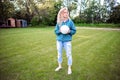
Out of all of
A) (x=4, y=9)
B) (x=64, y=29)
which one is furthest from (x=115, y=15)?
(x=64, y=29)

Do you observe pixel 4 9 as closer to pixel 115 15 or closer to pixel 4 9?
pixel 4 9

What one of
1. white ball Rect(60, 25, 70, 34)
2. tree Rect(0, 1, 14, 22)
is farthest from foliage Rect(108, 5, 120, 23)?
white ball Rect(60, 25, 70, 34)

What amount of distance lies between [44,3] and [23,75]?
35.2 m

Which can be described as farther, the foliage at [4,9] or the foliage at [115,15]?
the foliage at [115,15]

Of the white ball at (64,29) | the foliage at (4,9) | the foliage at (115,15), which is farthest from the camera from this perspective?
the foliage at (115,15)

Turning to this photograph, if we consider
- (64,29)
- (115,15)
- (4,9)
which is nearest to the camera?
(64,29)

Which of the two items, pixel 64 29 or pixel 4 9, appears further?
pixel 4 9

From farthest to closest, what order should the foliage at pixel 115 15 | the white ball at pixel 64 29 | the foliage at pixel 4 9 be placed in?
the foliage at pixel 115 15, the foliage at pixel 4 9, the white ball at pixel 64 29

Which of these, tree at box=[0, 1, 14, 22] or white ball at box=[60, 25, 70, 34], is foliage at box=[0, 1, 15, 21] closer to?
tree at box=[0, 1, 14, 22]

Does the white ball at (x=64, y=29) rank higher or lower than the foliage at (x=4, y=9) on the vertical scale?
lower

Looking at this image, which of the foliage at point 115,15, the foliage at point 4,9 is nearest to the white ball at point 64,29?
the foliage at point 4,9

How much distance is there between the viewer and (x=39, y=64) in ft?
17.2

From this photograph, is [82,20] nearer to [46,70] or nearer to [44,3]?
[44,3]

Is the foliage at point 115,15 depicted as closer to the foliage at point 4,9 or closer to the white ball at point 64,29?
the foliage at point 4,9
